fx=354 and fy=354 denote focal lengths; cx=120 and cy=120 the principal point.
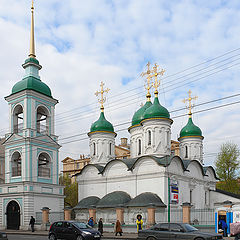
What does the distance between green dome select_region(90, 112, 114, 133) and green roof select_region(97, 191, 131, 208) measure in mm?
9013

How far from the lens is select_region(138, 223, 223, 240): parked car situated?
14.3 meters

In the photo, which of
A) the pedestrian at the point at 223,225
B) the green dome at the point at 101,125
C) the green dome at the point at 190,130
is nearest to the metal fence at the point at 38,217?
the green dome at the point at 101,125

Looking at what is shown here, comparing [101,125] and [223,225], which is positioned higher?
[101,125]

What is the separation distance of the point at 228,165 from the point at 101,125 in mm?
16095

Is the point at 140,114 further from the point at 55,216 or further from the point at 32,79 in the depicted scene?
the point at 55,216

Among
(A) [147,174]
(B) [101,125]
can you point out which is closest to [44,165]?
(B) [101,125]

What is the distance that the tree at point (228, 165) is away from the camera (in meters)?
41.9

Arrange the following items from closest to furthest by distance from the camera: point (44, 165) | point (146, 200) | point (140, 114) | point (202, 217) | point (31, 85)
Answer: point (202, 217) < point (146, 200) < point (31, 85) < point (44, 165) < point (140, 114)

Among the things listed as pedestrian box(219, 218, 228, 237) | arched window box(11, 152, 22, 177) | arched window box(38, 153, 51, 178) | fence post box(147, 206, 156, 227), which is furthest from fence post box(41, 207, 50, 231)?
pedestrian box(219, 218, 228, 237)

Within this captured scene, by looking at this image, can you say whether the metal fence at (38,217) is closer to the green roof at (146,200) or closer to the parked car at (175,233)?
the green roof at (146,200)

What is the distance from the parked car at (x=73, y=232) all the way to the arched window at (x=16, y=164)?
14.3 m

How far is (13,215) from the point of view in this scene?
99.9ft

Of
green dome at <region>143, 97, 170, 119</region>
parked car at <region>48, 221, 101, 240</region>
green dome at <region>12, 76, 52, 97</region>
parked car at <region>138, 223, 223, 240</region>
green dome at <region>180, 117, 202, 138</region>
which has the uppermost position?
green dome at <region>12, 76, 52, 97</region>

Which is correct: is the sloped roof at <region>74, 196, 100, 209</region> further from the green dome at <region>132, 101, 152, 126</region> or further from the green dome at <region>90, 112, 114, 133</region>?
the green dome at <region>132, 101, 152, 126</region>
